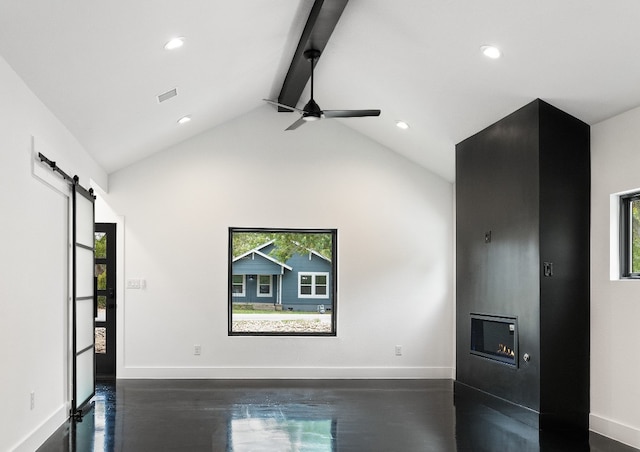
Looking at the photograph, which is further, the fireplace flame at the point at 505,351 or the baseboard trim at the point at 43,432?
the fireplace flame at the point at 505,351

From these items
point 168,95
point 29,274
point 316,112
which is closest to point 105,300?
point 168,95

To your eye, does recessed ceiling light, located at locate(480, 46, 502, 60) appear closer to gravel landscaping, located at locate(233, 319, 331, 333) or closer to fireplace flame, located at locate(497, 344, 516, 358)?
fireplace flame, located at locate(497, 344, 516, 358)

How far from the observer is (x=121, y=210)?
873 centimetres

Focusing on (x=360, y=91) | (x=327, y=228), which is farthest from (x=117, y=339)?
(x=360, y=91)

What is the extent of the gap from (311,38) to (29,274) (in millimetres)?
3002

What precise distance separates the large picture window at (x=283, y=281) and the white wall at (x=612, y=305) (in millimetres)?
3831

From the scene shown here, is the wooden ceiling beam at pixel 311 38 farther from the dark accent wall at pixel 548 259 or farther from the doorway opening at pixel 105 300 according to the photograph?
the doorway opening at pixel 105 300

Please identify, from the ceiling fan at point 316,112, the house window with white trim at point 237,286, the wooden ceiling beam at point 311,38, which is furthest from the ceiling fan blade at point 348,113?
the house window with white trim at point 237,286

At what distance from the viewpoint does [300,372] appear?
8750mm

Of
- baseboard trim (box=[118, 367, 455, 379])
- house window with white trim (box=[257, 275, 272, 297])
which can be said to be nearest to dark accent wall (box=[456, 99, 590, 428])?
baseboard trim (box=[118, 367, 455, 379])

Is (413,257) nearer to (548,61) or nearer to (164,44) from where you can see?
(548,61)

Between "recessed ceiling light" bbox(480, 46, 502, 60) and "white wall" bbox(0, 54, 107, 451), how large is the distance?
3.34 meters

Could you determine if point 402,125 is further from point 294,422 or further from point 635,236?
point 294,422

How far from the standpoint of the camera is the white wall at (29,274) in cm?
437
